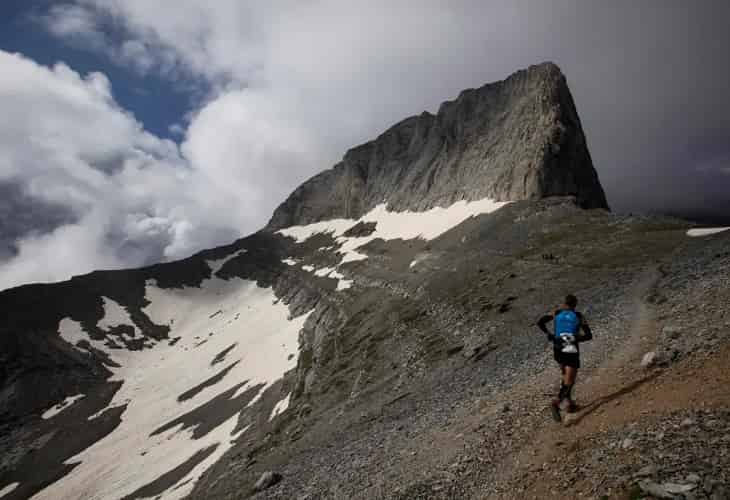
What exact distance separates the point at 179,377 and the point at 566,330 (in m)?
107

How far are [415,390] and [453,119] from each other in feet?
395

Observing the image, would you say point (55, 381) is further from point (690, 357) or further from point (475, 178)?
point (690, 357)

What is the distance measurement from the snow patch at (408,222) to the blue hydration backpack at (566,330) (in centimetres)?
7064

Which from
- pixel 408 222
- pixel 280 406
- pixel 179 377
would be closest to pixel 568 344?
pixel 280 406

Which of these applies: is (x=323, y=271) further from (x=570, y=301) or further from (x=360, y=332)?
(x=570, y=301)

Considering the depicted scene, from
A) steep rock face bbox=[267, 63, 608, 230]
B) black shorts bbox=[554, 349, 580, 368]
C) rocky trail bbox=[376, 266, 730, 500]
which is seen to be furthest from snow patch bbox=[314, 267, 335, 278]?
black shorts bbox=[554, 349, 580, 368]

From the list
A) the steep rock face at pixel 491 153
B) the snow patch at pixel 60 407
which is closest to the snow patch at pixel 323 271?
the steep rock face at pixel 491 153

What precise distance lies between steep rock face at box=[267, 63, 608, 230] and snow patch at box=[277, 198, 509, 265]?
2.76 meters

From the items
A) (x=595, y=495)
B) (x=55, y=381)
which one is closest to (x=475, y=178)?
(x=595, y=495)

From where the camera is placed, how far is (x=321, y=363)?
4900 centimetres

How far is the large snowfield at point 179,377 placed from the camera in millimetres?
57000

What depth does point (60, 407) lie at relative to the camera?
366 feet

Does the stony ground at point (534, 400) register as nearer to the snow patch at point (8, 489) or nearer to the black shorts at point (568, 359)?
the black shorts at point (568, 359)

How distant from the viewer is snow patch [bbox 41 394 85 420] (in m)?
108
